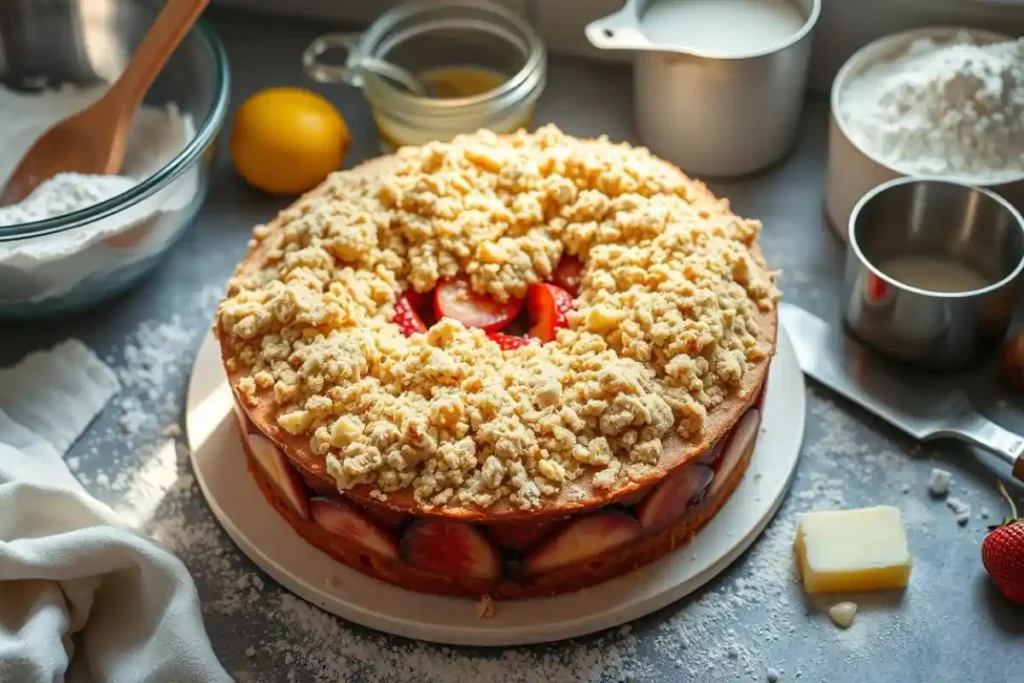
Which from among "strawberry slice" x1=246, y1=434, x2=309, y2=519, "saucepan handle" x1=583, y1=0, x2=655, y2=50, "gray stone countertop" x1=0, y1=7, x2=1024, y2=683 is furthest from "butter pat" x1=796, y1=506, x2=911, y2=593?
"saucepan handle" x1=583, y1=0, x2=655, y2=50

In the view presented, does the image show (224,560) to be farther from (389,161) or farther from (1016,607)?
(1016,607)

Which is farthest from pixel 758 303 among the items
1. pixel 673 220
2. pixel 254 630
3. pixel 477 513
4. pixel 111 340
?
pixel 111 340

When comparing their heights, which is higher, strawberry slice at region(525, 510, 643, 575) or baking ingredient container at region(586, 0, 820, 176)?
baking ingredient container at region(586, 0, 820, 176)

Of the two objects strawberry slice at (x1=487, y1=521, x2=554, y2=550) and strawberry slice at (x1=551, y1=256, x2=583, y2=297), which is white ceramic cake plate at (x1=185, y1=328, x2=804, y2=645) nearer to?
strawberry slice at (x1=487, y1=521, x2=554, y2=550)

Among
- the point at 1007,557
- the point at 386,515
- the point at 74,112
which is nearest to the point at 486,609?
the point at 386,515

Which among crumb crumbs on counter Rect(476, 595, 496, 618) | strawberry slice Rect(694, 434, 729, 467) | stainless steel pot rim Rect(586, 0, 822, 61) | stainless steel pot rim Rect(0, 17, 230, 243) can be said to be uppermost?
stainless steel pot rim Rect(586, 0, 822, 61)

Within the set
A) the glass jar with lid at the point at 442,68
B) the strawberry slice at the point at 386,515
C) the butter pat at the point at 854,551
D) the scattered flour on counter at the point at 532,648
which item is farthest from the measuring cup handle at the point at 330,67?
the butter pat at the point at 854,551
